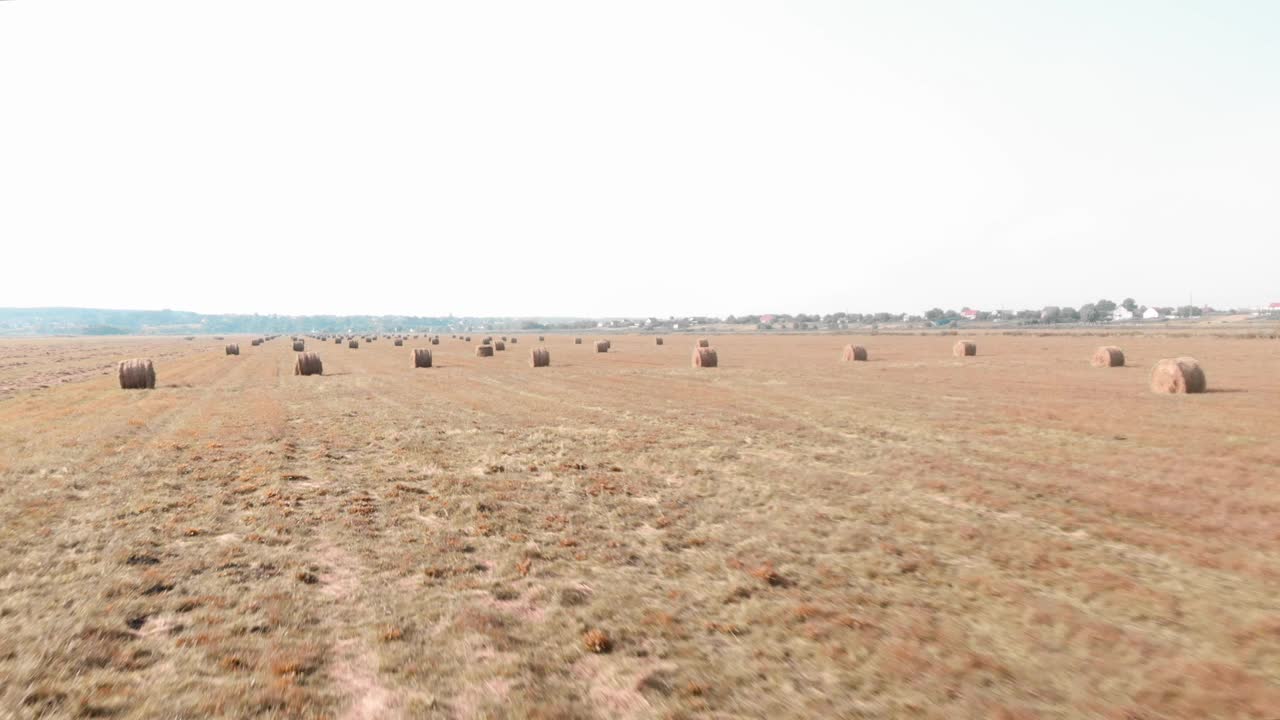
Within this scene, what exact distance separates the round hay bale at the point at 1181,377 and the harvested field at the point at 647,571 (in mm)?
7957

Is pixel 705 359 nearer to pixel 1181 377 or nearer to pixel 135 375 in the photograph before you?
pixel 1181 377

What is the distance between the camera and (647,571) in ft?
27.2

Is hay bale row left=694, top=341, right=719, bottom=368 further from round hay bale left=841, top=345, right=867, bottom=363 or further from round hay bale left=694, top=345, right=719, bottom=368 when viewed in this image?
round hay bale left=841, top=345, right=867, bottom=363

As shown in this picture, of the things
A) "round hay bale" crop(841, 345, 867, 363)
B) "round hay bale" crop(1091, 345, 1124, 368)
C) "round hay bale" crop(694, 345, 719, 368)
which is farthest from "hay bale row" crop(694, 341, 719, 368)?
"round hay bale" crop(1091, 345, 1124, 368)

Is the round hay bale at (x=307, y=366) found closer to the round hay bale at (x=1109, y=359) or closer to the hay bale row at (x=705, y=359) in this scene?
the hay bale row at (x=705, y=359)

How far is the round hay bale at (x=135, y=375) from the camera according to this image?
30.9 m

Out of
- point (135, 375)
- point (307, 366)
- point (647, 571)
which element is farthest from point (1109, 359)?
point (135, 375)

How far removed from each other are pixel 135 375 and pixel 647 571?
31.8 m

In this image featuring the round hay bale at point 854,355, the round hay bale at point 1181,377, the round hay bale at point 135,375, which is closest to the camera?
the round hay bale at point 1181,377

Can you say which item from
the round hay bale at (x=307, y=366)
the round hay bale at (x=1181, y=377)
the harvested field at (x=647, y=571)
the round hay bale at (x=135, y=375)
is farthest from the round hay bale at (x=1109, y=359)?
the round hay bale at (x=135, y=375)

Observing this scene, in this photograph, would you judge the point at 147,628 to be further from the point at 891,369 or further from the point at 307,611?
the point at 891,369

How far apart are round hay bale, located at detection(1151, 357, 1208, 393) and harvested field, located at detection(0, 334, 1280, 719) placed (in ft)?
26.1

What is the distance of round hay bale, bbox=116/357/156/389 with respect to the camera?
30859mm

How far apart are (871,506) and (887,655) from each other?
16.8 ft
